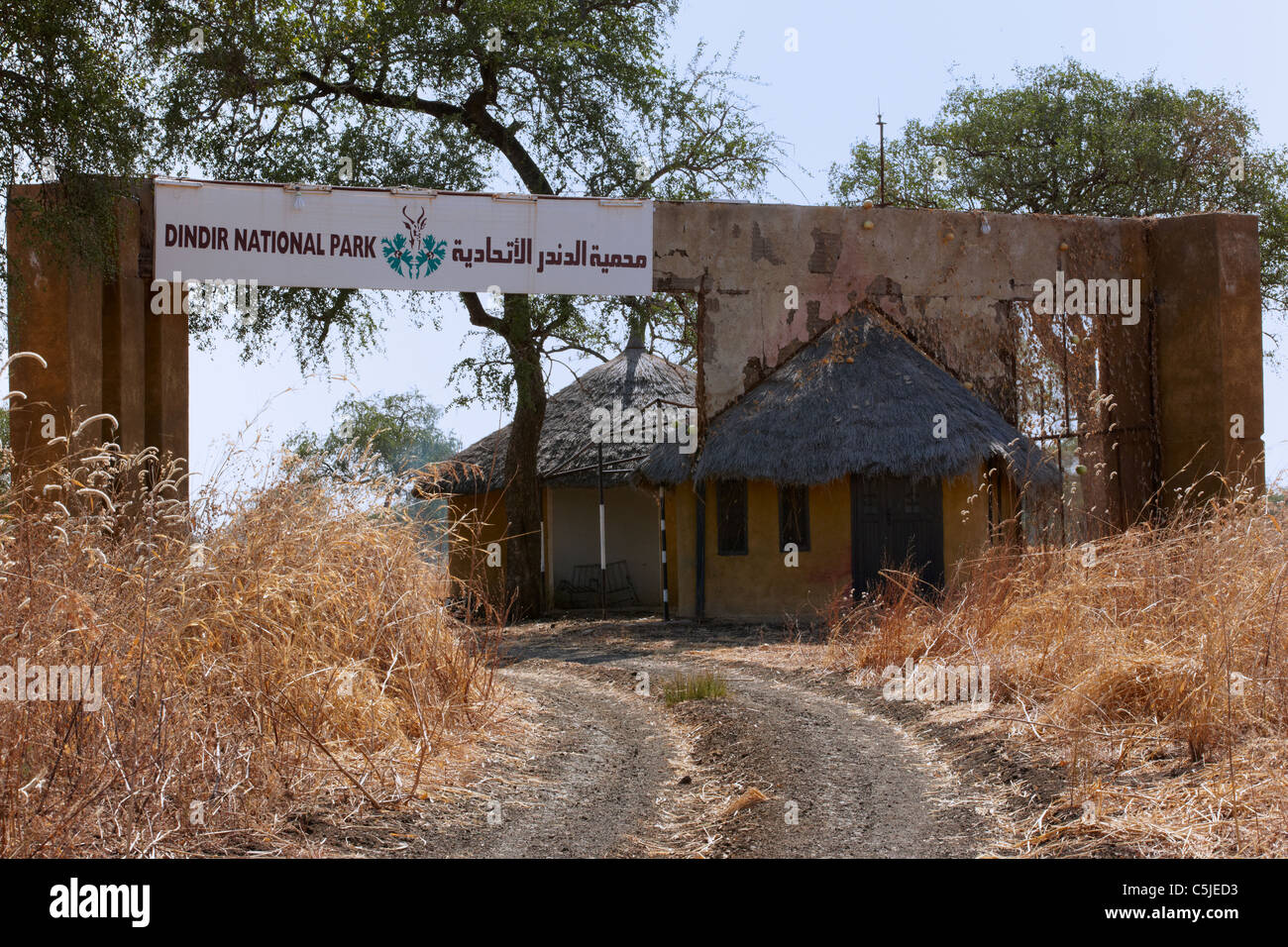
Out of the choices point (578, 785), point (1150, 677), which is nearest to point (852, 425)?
point (1150, 677)

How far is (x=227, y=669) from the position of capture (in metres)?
5.86

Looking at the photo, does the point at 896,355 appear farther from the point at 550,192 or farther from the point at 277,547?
the point at 277,547

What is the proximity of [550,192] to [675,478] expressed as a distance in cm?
508

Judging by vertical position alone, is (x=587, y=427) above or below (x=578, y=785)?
above

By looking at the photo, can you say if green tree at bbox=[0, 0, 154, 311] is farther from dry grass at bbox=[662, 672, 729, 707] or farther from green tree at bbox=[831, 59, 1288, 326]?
green tree at bbox=[831, 59, 1288, 326]

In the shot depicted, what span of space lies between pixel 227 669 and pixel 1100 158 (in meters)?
23.0

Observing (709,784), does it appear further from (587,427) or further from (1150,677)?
(587,427)

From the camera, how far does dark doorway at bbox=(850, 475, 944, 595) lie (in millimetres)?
15477

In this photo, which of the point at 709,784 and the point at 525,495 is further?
the point at 525,495

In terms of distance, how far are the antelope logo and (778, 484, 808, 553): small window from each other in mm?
5371

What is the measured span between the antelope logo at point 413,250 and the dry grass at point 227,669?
693cm

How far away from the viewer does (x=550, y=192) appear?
711 inches

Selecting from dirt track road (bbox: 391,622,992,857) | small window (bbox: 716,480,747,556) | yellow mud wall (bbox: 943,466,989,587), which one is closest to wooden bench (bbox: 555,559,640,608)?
small window (bbox: 716,480,747,556)
